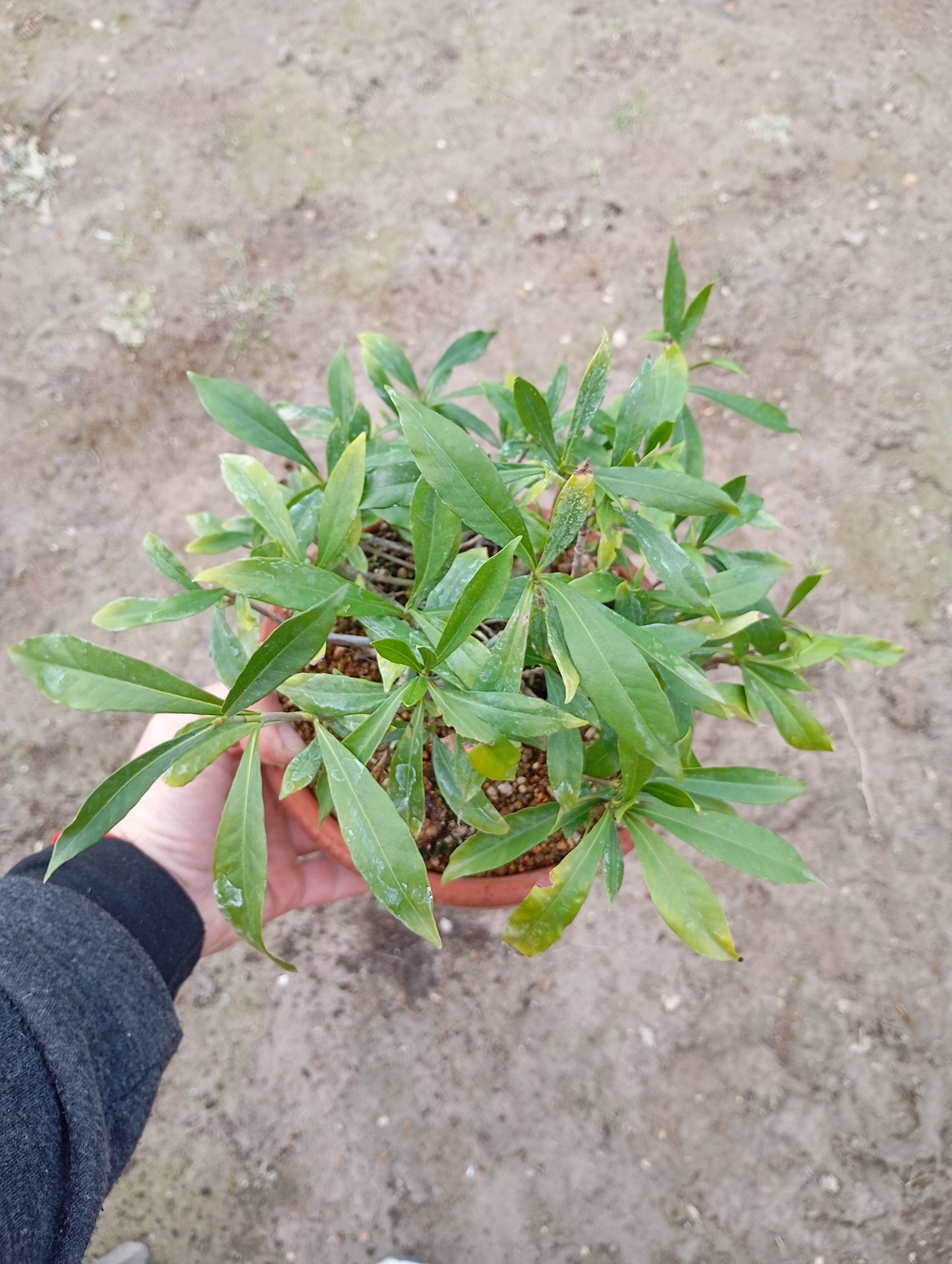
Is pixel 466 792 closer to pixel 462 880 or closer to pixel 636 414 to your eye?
pixel 462 880

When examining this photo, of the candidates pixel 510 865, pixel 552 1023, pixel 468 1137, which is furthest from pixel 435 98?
pixel 468 1137

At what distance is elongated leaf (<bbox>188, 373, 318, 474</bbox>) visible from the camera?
0.93 m

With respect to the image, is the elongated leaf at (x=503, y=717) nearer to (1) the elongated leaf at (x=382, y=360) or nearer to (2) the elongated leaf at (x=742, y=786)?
(2) the elongated leaf at (x=742, y=786)

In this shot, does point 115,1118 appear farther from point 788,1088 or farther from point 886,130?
point 886,130

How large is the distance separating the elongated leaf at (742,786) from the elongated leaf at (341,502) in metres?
0.46

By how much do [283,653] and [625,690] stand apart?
0.27 m

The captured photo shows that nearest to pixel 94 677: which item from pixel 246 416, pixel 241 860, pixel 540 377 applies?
pixel 241 860

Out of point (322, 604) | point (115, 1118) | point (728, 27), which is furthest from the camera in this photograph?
point (728, 27)

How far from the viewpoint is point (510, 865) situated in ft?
3.66

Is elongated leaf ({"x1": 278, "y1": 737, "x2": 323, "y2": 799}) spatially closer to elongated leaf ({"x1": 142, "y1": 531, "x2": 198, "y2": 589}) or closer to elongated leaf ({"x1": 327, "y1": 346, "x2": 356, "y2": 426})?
elongated leaf ({"x1": 142, "y1": 531, "x2": 198, "y2": 589})

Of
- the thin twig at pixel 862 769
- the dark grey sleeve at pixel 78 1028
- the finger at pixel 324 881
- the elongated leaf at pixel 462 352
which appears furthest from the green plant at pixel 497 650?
the thin twig at pixel 862 769

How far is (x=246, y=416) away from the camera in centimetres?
95

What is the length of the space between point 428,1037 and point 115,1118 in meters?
0.76

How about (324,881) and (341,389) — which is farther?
(324,881)
